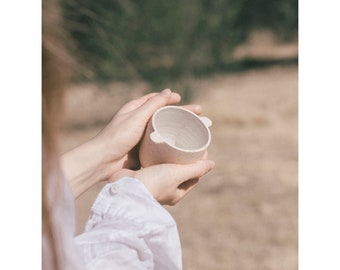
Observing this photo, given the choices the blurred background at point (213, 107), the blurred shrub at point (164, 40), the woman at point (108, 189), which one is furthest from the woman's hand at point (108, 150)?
the blurred shrub at point (164, 40)

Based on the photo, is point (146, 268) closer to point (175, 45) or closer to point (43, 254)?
point (43, 254)

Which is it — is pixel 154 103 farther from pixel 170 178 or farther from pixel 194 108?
pixel 170 178

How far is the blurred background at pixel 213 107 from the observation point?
100 inches

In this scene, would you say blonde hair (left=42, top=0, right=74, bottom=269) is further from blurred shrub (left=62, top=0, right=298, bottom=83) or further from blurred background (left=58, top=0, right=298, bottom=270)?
blurred shrub (left=62, top=0, right=298, bottom=83)

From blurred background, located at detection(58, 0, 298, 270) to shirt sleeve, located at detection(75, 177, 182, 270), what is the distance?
131 centimetres

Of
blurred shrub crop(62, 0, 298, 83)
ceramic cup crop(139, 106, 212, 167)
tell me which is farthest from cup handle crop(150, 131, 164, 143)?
blurred shrub crop(62, 0, 298, 83)

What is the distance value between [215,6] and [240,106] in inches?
29.6

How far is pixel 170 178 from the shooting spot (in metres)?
0.93

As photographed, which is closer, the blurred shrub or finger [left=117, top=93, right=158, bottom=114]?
finger [left=117, top=93, right=158, bottom=114]

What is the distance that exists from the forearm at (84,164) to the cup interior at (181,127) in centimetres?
10

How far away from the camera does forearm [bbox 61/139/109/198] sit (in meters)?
1.01

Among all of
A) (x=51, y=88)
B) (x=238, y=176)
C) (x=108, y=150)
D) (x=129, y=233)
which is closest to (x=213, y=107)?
(x=238, y=176)

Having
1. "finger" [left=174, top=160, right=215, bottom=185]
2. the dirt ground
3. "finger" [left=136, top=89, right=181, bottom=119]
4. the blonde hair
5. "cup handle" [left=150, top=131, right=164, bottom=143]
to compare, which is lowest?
the dirt ground
